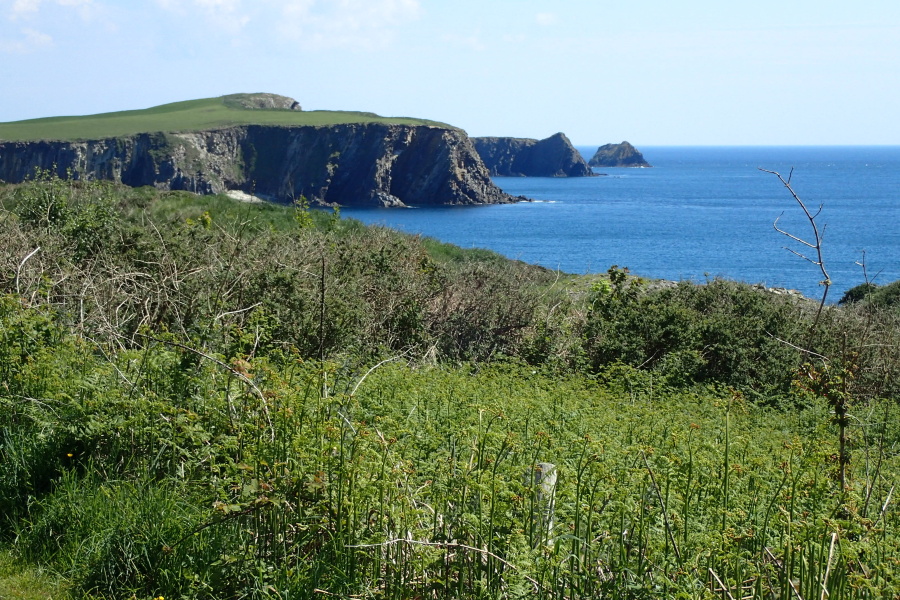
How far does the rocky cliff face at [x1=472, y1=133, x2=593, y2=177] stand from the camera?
18975cm

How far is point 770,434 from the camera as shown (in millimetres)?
7820

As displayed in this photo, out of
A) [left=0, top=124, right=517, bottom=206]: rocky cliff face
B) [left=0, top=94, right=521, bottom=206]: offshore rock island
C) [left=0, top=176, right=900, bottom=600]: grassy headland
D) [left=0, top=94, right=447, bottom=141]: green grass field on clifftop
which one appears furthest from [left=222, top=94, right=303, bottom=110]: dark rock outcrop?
[left=0, top=176, right=900, bottom=600]: grassy headland

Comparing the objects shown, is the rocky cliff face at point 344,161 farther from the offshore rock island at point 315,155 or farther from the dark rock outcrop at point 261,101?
the dark rock outcrop at point 261,101

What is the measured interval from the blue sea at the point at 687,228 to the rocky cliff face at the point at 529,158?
37.1 m

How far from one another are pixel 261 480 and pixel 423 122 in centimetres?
12523

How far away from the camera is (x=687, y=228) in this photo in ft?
271

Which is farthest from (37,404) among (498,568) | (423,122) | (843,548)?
(423,122)

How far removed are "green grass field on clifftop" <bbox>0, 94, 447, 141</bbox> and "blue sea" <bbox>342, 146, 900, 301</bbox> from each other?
89.4ft

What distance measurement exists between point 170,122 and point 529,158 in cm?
8969

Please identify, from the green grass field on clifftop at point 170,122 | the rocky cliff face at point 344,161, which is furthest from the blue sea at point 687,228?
the green grass field on clifftop at point 170,122

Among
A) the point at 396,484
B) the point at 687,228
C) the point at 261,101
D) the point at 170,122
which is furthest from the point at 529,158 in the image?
the point at 396,484

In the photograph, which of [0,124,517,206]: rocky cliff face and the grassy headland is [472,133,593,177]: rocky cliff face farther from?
the grassy headland

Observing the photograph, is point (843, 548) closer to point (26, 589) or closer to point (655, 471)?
point (655, 471)

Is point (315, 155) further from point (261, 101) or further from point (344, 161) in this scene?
point (261, 101)
